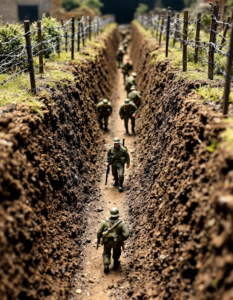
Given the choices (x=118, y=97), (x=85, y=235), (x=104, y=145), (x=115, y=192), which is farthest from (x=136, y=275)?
(x=118, y=97)

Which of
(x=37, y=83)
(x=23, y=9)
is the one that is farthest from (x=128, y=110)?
(x=23, y=9)

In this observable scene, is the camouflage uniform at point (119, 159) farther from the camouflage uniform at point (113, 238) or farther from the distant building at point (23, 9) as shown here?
the distant building at point (23, 9)

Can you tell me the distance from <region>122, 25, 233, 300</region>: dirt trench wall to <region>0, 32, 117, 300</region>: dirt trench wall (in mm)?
1467

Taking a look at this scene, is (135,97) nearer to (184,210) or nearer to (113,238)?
(113,238)

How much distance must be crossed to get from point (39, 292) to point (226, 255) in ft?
9.57

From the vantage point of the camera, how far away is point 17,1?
29.8 meters

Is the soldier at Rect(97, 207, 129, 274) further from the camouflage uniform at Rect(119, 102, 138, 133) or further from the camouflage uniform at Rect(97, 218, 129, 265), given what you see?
the camouflage uniform at Rect(119, 102, 138, 133)

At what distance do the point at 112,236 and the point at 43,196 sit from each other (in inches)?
67.5

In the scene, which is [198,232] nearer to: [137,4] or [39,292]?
[39,292]

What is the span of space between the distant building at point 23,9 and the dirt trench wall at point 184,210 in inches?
1075

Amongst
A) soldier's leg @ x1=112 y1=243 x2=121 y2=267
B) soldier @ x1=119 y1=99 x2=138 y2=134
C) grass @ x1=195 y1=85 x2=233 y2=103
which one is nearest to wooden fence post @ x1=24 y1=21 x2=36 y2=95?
grass @ x1=195 y1=85 x2=233 y2=103

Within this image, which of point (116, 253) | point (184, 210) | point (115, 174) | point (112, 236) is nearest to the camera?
point (184, 210)

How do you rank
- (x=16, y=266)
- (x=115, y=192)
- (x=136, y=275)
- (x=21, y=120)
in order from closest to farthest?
(x=16, y=266) → (x=21, y=120) → (x=136, y=275) → (x=115, y=192)

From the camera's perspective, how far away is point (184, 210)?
4.71 meters
